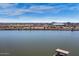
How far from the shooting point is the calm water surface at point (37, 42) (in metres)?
1.82

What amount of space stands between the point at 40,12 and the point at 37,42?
30 cm

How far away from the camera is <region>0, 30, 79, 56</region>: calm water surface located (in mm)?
1821

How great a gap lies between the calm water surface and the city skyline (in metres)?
0.13

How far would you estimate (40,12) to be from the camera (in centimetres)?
182

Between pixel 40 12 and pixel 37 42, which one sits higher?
pixel 40 12

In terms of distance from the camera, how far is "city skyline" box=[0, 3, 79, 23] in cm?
181

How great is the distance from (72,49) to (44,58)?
29 cm

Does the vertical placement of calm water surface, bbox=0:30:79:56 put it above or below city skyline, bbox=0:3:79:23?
below

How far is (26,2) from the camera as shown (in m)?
1.82

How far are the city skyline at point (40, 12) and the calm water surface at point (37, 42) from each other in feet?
0.43

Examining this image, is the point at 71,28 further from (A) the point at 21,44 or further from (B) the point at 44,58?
(A) the point at 21,44

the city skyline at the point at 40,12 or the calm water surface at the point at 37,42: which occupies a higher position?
the city skyline at the point at 40,12

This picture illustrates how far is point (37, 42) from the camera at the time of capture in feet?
6.02

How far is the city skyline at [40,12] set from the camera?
5.93 ft
